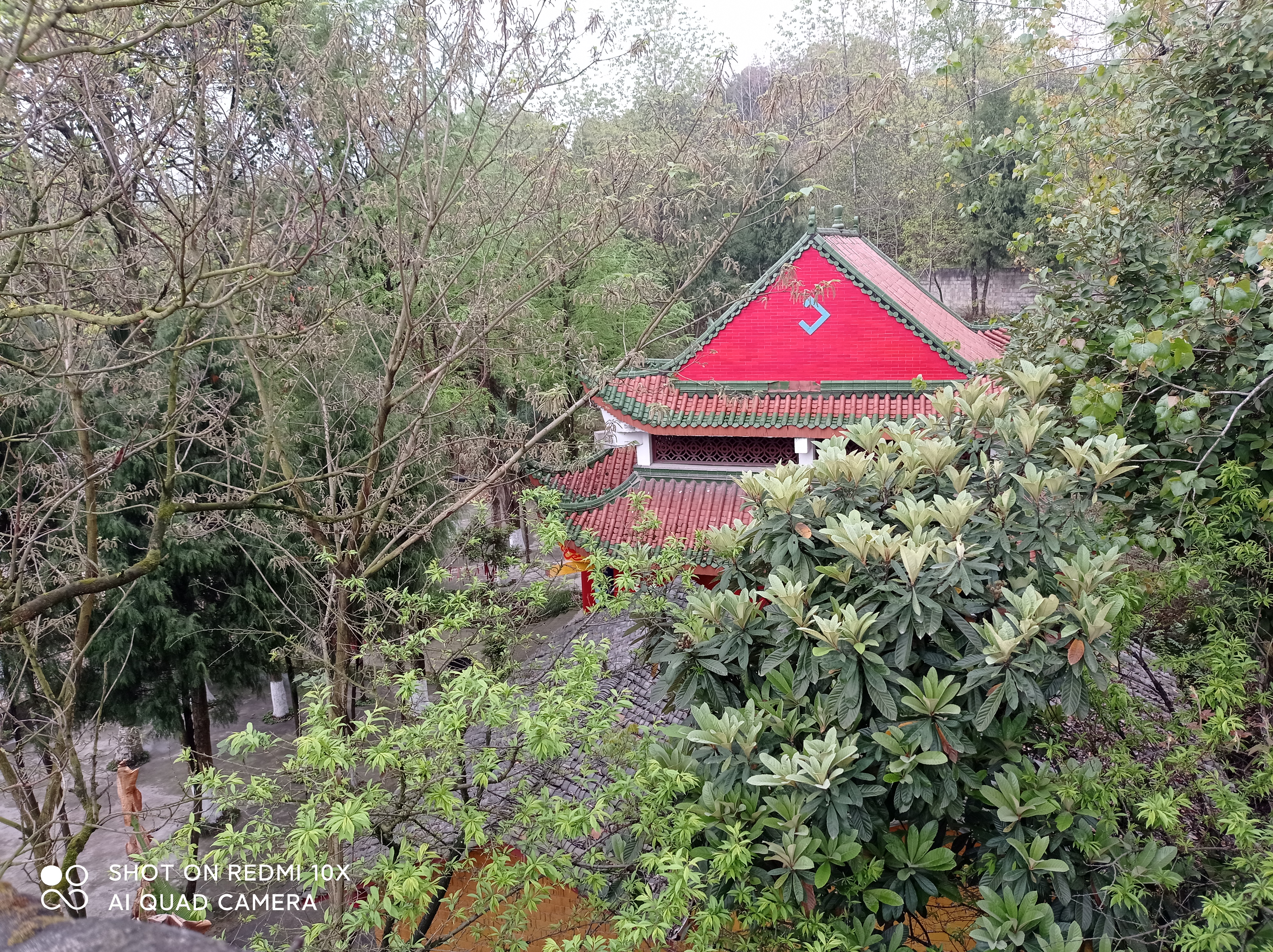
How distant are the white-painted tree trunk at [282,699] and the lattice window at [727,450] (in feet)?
24.2

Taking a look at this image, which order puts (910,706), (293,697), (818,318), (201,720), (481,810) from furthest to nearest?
1. (293,697)
2. (201,720)
3. (818,318)
4. (481,810)
5. (910,706)

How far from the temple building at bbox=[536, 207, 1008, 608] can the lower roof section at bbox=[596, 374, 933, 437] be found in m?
0.01

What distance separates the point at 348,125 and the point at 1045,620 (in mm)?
4438

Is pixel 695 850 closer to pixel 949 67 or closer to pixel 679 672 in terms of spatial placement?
pixel 679 672

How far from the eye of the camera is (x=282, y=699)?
11.6m

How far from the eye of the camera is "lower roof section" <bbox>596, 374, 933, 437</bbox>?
727 cm

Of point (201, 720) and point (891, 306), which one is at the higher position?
point (891, 306)

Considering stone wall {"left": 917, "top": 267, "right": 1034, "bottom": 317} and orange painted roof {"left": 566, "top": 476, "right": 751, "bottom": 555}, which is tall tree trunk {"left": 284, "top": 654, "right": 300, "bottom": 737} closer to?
orange painted roof {"left": 566, "top": 476, "right": 751, "bottom": 555}

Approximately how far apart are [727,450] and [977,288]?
1919cm

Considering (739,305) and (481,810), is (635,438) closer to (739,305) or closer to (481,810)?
(739,305)

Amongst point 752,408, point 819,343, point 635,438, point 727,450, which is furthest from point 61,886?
point 819,343

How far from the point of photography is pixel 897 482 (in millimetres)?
3189

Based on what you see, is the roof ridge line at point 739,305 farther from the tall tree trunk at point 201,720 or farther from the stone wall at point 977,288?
the stone wall at point 977,288

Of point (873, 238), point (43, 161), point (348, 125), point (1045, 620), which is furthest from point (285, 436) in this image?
point (873, 238)
